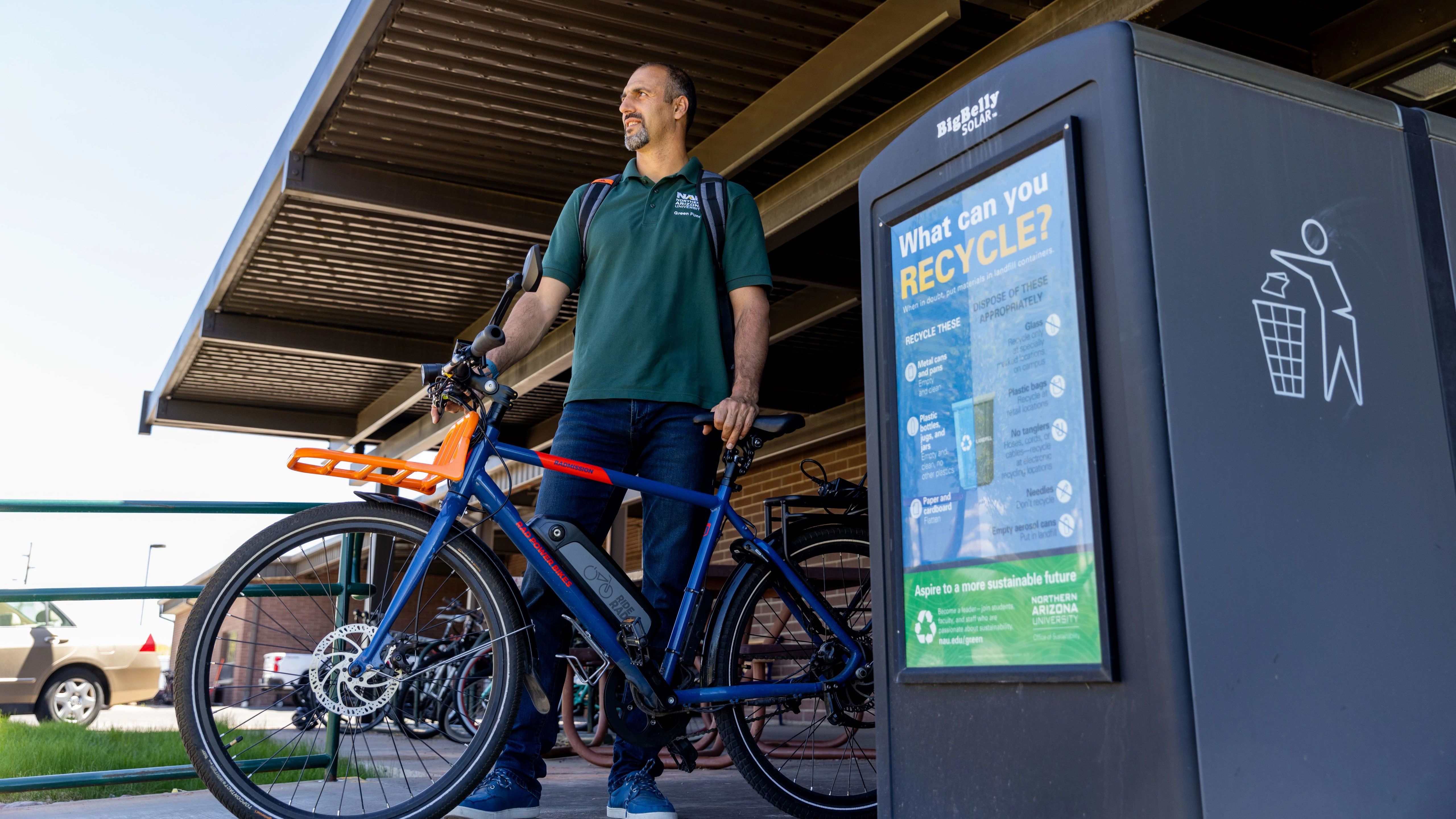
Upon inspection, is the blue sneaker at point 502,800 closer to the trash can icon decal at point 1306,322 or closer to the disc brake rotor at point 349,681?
the disc brake rotor at point 349,681

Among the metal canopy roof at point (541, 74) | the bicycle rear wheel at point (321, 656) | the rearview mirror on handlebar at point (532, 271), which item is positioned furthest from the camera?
the metal canopy roof at point (541, 74)

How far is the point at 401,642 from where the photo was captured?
2.66 meters

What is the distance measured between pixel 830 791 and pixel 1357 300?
1948mm

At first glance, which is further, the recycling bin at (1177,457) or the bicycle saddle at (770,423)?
the bicycle saddle at (770,423)

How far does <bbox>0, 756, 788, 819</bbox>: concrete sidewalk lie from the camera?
3.04 meters

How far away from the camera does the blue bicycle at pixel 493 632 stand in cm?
252

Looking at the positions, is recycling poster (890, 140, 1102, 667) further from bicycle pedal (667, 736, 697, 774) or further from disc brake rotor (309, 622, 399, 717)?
disc brake rotor (309, 622, 399, 717)

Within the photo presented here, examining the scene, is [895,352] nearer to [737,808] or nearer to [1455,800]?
[1455,800]

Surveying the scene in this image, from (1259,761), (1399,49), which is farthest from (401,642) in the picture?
(1399,49)

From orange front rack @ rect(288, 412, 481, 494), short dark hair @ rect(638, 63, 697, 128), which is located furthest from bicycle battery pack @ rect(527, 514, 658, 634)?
short dark hair @ rect(638, 63, 697, 128)

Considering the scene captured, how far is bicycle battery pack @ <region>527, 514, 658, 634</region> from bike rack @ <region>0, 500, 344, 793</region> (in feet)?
2.64

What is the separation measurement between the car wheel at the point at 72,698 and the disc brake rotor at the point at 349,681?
404 inches

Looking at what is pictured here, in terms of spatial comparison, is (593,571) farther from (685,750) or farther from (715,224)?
(715,224)

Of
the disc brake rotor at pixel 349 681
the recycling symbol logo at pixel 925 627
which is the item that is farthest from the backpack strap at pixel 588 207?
the recycling symbol logo at pixel 925 627
